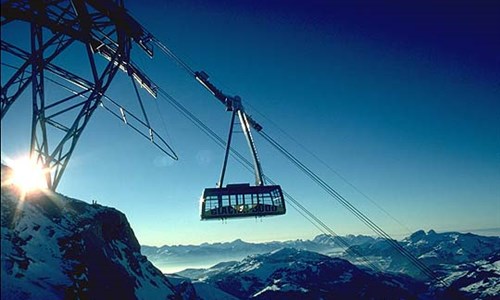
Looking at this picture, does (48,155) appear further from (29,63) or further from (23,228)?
(23,228)

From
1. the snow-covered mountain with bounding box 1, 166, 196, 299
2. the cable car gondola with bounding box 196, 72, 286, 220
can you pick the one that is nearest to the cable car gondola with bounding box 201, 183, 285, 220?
the cable car gondola with bounding box 196, 72, 286, 220

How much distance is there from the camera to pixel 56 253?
2656 centimetres

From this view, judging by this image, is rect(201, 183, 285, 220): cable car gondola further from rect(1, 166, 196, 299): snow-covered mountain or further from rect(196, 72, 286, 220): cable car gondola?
rect(1, 166, 196, 299): snow-covered mountain

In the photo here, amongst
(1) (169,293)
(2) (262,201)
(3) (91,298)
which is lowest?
(1) (169,293)

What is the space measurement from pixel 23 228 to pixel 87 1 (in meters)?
17.4

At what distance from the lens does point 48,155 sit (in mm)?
15805

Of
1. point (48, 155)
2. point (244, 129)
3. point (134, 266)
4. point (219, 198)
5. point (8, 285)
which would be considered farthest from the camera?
point (134, 266)

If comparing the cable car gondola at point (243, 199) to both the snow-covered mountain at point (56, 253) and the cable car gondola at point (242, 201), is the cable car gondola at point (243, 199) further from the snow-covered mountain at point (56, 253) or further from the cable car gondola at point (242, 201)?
the snow-covered mountain at point (56, 253)

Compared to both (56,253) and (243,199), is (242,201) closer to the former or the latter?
(243,199)

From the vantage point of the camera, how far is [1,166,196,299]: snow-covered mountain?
64.9 ft

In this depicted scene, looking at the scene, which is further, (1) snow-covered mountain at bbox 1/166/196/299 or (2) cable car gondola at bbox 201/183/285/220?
(2) cable car gondola at bbox 201/183/285/220

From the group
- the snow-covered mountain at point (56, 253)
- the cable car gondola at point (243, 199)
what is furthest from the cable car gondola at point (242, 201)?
the snow-covered mountain at point (56, 253)

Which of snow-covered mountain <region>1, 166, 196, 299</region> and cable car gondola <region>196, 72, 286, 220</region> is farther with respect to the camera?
cable car gondola <region>196, 72, 286, 220</region>

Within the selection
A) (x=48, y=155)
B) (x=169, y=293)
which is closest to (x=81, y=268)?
(x=48, y=155)
